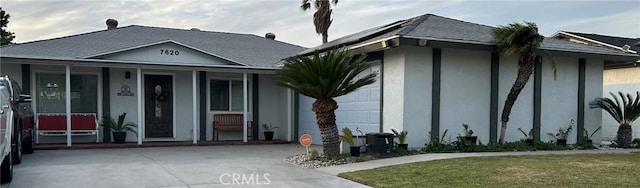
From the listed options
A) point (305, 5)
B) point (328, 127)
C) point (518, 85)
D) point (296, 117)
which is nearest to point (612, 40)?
point (518, 85)

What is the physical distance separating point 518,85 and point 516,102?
114 cm

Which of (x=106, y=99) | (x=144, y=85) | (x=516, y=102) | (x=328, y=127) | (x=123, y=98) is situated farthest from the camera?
(x=144, y=85)

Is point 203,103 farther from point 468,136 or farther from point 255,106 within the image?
point 468,136

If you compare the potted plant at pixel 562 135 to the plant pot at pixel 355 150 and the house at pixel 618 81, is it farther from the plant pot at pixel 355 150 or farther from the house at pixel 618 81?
the plant pot at pixel 355 150

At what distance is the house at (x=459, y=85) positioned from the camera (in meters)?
10.5

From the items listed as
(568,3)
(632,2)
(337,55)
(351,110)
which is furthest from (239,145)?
(632,2)

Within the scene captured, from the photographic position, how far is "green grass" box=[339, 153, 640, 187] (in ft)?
20.1

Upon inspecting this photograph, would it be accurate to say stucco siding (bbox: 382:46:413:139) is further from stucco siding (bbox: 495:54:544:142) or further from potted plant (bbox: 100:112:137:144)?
potted plant (bbox: 100:112:137:144)

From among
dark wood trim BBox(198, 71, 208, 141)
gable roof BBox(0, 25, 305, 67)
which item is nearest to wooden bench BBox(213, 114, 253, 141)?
dark wood trim BBox(198, 71, 208, 141)

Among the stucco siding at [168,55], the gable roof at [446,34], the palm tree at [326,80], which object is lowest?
the palm tree at [326,80]

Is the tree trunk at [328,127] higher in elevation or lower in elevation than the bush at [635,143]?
higher

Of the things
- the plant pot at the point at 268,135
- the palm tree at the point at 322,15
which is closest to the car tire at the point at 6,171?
the plant pot at the point at 268,135

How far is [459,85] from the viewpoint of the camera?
11.0 metres

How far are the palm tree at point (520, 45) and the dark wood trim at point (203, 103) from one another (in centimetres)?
835
